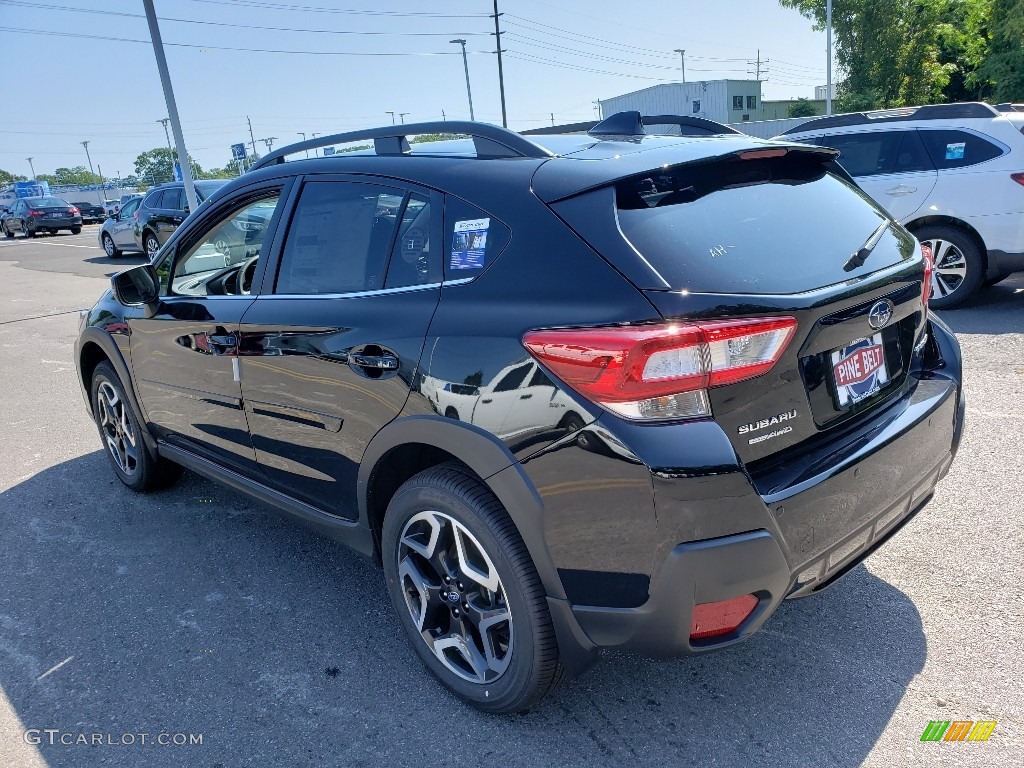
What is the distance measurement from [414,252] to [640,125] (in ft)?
3.87

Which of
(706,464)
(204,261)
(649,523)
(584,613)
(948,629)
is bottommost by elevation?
(948,629)

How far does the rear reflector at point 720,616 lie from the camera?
2002 mm

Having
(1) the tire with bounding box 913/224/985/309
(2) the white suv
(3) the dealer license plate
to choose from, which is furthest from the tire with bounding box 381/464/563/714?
(1) the tire with bounding box 913/224/985/309

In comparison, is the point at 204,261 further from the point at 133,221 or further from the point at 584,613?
the point at 133,221

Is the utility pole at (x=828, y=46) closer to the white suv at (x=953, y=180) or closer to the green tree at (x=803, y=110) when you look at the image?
the green tree at (x=803, y=110)

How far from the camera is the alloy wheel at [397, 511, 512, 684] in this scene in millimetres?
2385

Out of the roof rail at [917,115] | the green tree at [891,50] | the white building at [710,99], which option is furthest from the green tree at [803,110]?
the roof rail at [917,115]

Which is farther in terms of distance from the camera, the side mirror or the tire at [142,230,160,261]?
the tire at [142,230,160,261]

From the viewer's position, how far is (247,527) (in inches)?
159

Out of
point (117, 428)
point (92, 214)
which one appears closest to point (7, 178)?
point (92, 214)

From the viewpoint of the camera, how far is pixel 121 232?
63.2 feet

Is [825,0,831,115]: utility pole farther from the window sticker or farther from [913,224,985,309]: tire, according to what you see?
the window sticker

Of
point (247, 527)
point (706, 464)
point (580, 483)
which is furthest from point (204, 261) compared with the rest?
point (706, 464)

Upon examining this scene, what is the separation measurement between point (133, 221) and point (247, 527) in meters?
17.4
